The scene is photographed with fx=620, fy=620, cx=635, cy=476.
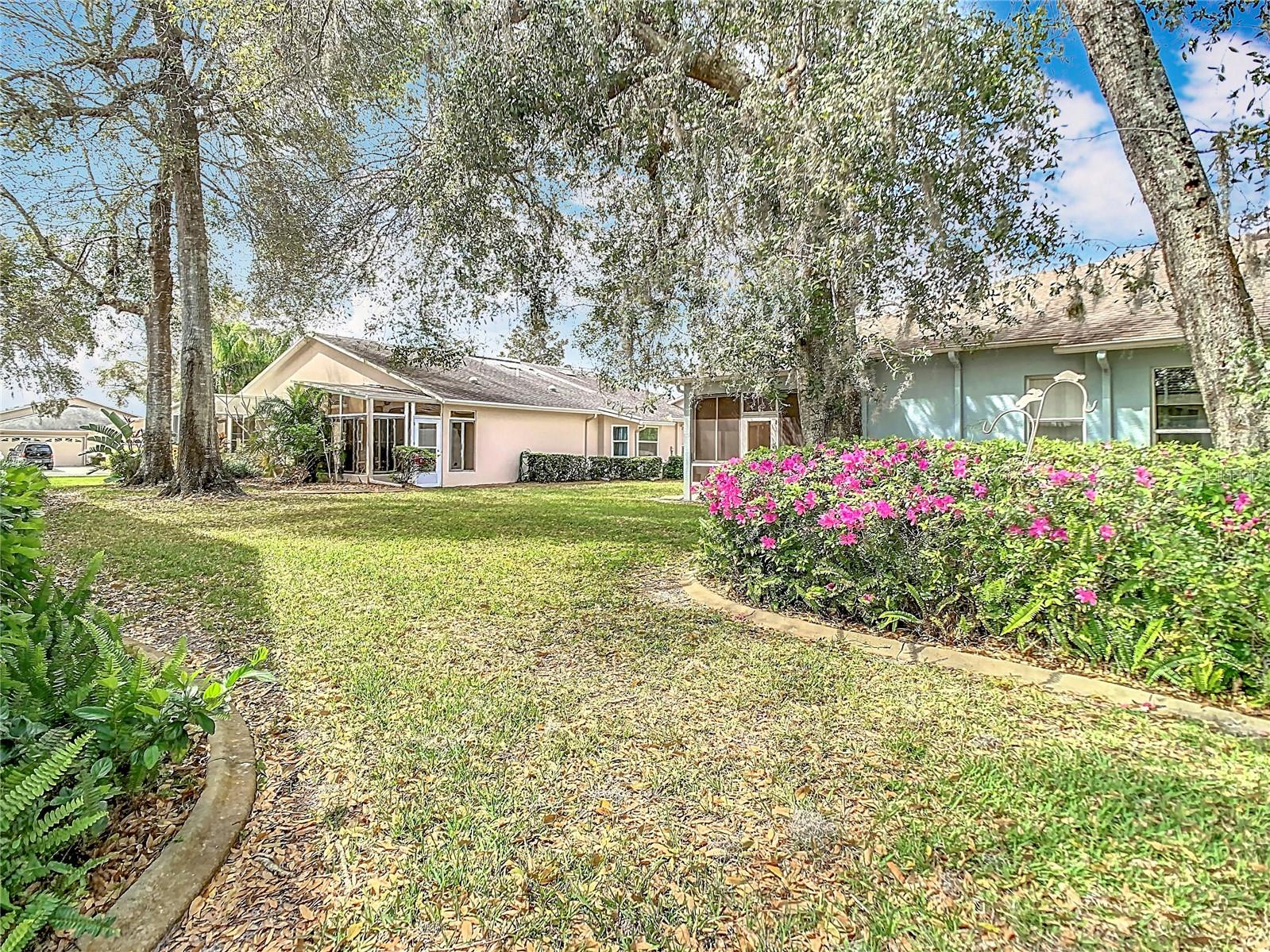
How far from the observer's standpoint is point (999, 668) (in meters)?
4.36

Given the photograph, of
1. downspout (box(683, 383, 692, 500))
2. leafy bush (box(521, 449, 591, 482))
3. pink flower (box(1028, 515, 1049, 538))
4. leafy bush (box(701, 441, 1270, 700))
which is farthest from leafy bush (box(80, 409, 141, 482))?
pink flower (box(1028, 515, 1049, 538))

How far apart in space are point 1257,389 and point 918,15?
12.6 ft

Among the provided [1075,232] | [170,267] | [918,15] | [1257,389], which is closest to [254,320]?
[170,267]

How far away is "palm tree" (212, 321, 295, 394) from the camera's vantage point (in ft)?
99.7

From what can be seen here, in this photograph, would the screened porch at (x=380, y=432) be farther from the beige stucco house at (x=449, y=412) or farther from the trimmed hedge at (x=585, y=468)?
the trimmed hedge at (x=585, y=468)

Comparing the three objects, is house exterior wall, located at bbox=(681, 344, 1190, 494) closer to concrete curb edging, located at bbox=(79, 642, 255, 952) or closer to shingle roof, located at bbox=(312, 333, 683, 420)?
shingle roof, located at bbox=(312, 333, 683, 420)

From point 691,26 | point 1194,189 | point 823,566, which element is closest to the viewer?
point 1194,189

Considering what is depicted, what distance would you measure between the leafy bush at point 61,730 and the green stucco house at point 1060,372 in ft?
26.8

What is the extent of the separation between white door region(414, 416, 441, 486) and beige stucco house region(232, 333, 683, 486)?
0.03 m

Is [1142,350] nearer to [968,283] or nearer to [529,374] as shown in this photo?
[968,283]

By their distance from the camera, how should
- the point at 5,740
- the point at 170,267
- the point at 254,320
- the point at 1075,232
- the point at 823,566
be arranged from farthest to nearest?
1. the point at 170,267
2. the point at 254,320
3. the point at 1075,232
4. the point at 823,566
5. the point at 5,740

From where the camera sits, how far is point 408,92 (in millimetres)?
9266

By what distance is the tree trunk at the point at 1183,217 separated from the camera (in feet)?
15.1

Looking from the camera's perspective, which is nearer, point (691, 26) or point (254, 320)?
point (691, 26)
